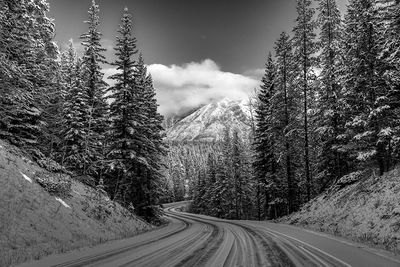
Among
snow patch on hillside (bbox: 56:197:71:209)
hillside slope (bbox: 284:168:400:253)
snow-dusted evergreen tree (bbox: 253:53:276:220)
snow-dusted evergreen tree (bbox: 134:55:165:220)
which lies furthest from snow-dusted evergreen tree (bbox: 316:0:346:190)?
snow patch on hillside (bbox: 56:197:71:209)

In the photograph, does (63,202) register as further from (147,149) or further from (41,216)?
(147,149)

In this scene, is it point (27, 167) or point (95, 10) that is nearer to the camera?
point (27, 167)

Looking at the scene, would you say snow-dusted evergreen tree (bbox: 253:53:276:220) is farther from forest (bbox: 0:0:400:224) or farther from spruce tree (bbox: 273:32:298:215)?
spruce tree (bbox: 273:32:298:215)

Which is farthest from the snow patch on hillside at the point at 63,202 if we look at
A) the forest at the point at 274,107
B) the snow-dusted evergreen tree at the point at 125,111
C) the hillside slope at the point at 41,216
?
the snow-dusted evergreen tree at the point at 125,111

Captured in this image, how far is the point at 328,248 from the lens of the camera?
1124 centimetres

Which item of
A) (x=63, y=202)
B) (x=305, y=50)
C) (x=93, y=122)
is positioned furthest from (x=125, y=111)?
(x=305, y=50)

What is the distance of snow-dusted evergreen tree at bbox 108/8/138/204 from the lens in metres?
26.0

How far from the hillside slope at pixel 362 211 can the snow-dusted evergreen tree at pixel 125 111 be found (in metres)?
13.9

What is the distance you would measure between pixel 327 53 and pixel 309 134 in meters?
7.08

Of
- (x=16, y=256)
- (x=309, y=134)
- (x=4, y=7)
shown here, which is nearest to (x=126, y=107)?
(x=4, y=7)

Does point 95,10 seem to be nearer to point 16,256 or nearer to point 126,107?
point 126,107

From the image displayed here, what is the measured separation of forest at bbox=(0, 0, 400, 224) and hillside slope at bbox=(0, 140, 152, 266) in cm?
249

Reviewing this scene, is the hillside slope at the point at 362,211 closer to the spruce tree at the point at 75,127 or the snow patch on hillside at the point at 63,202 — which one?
the snow patch on hillside at the point at 63,202

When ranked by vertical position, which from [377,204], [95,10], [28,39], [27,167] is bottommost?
[377,204]
